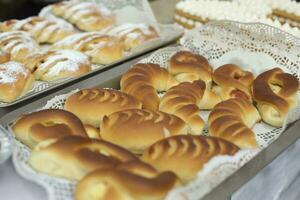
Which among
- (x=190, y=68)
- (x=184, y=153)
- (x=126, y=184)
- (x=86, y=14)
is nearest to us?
(x=126, y=184)

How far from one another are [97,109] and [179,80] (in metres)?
Answer: 0.31

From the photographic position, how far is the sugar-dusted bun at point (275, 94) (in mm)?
1071

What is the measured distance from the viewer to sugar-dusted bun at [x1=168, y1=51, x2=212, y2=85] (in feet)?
3.99

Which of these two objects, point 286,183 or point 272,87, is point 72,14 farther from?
point 286,183

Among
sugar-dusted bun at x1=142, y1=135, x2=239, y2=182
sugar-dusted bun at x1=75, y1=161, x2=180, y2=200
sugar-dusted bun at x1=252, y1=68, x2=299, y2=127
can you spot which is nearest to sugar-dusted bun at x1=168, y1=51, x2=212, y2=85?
sugar-dusted bun at x1=252, y1=68, x2=299, y2=127

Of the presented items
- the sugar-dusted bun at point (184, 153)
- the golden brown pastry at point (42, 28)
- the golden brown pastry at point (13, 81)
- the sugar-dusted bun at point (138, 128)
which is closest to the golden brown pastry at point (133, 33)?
the golden brown pastry at point (42, 28)

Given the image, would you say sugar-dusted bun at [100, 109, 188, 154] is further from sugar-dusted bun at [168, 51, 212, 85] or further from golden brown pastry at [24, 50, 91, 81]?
golden brown pastry at [24, 50, 91, 81]

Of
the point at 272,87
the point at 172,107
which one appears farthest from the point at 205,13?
the point at 172,107

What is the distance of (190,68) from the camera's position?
48.1 inches

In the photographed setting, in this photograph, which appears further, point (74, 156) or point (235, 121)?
point (235, 121)

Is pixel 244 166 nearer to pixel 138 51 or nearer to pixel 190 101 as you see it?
pixel 190 101

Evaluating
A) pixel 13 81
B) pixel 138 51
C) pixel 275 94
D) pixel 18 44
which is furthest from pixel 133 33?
pixel 275 94

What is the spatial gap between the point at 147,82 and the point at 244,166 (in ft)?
1.35

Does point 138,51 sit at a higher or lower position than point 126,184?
lower
